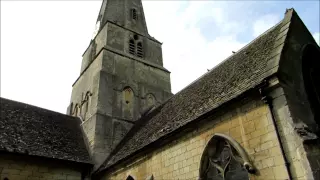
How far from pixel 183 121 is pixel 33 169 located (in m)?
6.17

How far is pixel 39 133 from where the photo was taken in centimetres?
1220

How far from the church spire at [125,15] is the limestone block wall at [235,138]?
11.8m

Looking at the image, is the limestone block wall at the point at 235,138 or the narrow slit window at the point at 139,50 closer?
the limestone block wall at the point at 235,138

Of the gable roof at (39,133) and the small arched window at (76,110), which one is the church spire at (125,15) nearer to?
the small arched window at (76,110)

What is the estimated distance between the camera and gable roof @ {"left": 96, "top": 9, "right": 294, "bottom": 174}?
7173 mm

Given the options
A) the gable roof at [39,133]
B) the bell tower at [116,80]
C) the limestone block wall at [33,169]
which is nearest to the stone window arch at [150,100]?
the bell tower at [116,80]

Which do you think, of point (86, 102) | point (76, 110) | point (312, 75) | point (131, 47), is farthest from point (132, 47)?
point (312, 75)

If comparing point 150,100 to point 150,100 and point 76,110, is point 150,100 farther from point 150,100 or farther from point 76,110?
point 76,110

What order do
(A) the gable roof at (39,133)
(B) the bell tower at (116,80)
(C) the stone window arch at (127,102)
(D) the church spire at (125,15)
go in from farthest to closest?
1. (D) the church spire at (125,15)
2. (C) the stone window arch at (127,102)
3. (B) the bell tower at (116,80)
4. (A) the gable roof at (39,133)

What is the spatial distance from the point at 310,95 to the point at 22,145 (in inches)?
395

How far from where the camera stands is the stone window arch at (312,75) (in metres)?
7.17

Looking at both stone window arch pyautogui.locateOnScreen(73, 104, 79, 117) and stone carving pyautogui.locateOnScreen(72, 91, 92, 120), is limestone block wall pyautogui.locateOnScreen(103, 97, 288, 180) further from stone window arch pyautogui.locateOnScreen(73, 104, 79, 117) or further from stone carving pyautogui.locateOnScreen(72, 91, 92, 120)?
stone window arch pyautogui.locateOnScreen(73, 104, 79, 117)

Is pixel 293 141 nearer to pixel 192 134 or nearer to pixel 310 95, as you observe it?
pixel 310 95

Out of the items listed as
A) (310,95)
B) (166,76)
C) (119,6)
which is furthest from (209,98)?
(119,6)
